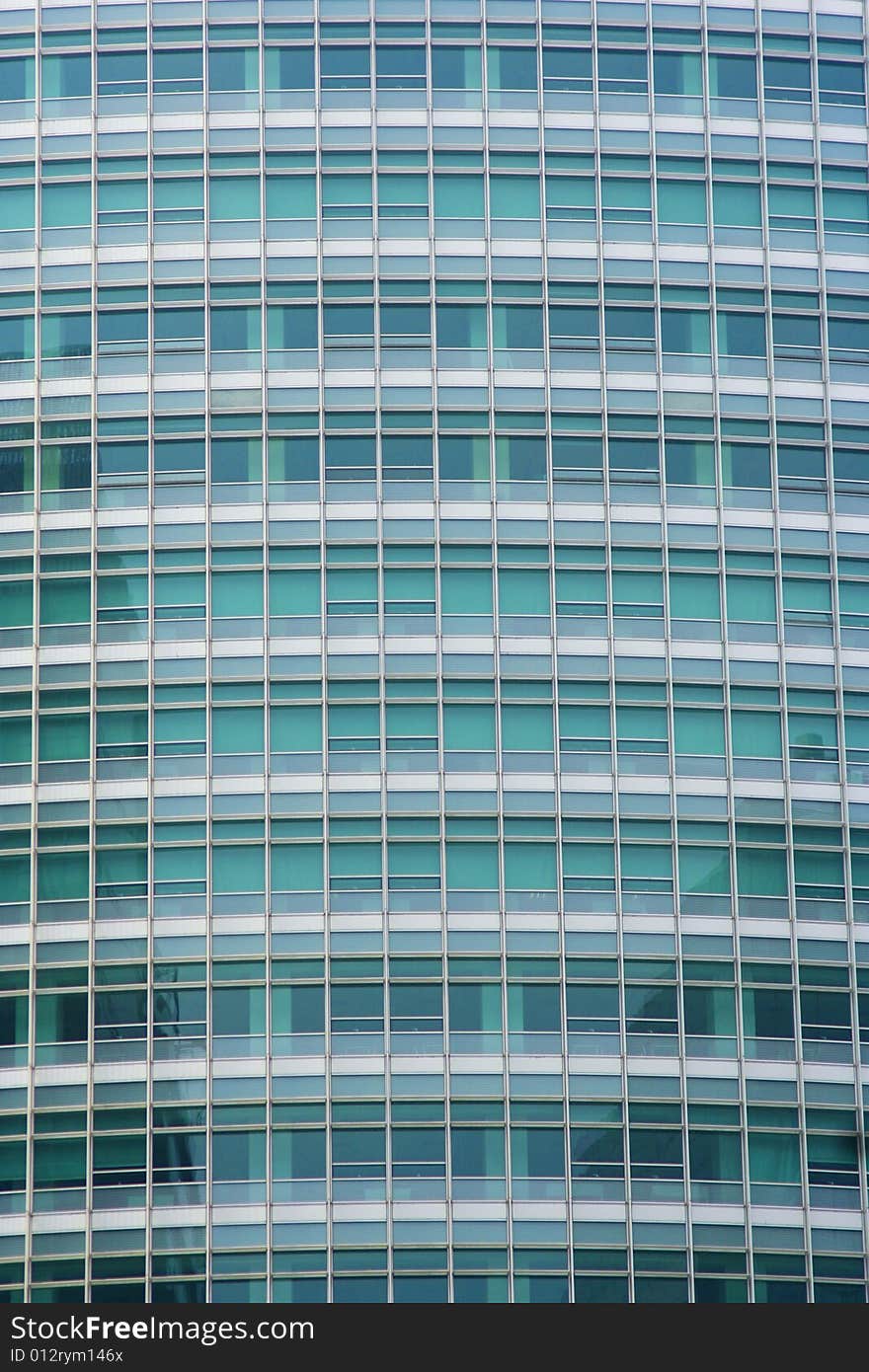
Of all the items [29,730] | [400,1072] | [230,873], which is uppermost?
[29,730]

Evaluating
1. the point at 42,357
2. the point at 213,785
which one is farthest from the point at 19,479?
the point at 213,785

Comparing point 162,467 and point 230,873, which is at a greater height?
point 162,467

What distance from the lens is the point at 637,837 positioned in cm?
6475

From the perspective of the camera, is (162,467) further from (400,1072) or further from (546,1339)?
(546,1339)

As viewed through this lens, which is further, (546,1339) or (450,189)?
(450,189)

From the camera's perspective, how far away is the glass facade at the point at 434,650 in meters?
62.8

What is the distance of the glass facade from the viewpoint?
206 ft

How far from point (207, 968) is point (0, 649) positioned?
11.1 m

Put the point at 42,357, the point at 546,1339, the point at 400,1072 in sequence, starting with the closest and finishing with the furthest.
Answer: the point at 546,1339 < the point at 400,1072 < the point at 42,357

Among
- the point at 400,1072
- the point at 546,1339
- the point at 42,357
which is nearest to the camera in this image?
the point at 546,1339

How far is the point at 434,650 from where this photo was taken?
65.6 meters

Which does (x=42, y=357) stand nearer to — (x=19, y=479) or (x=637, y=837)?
(x=19, y=479)

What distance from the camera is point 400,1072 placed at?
63094 mm

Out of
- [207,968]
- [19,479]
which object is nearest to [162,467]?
[19,479]
